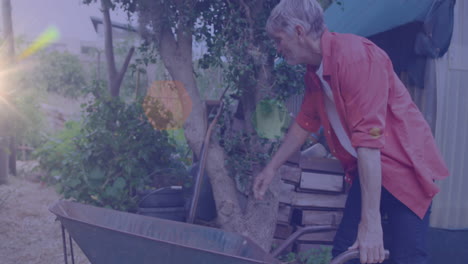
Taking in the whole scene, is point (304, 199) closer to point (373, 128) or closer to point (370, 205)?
point (370, 205)

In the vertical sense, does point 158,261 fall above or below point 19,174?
above

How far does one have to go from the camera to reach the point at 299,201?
3.62 m

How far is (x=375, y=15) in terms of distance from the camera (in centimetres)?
402

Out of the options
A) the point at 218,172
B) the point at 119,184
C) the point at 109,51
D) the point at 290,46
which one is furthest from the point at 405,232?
the point at 109,51

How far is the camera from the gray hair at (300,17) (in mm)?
1777

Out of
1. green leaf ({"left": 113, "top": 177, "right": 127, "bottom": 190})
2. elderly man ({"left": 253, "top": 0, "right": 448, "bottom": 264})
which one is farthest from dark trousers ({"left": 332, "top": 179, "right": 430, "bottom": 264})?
green leaf ({"left": 113, "top": 177, "right": 127, "bottom": 190})

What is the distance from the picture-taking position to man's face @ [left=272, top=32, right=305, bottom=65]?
1828 mm

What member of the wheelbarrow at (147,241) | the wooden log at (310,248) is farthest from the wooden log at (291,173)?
the wheelbarrow at (147,241)

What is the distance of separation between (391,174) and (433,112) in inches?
68.2

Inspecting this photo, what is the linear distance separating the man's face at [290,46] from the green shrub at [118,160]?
2337 mm

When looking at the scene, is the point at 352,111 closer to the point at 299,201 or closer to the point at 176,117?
the point at 299,201

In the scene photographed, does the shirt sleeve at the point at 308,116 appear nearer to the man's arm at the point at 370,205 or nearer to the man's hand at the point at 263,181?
the man's hand at the point at 263,181

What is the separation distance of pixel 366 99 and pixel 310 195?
7.18 ft

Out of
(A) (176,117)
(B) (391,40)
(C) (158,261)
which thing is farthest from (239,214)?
(B) (391,40)
